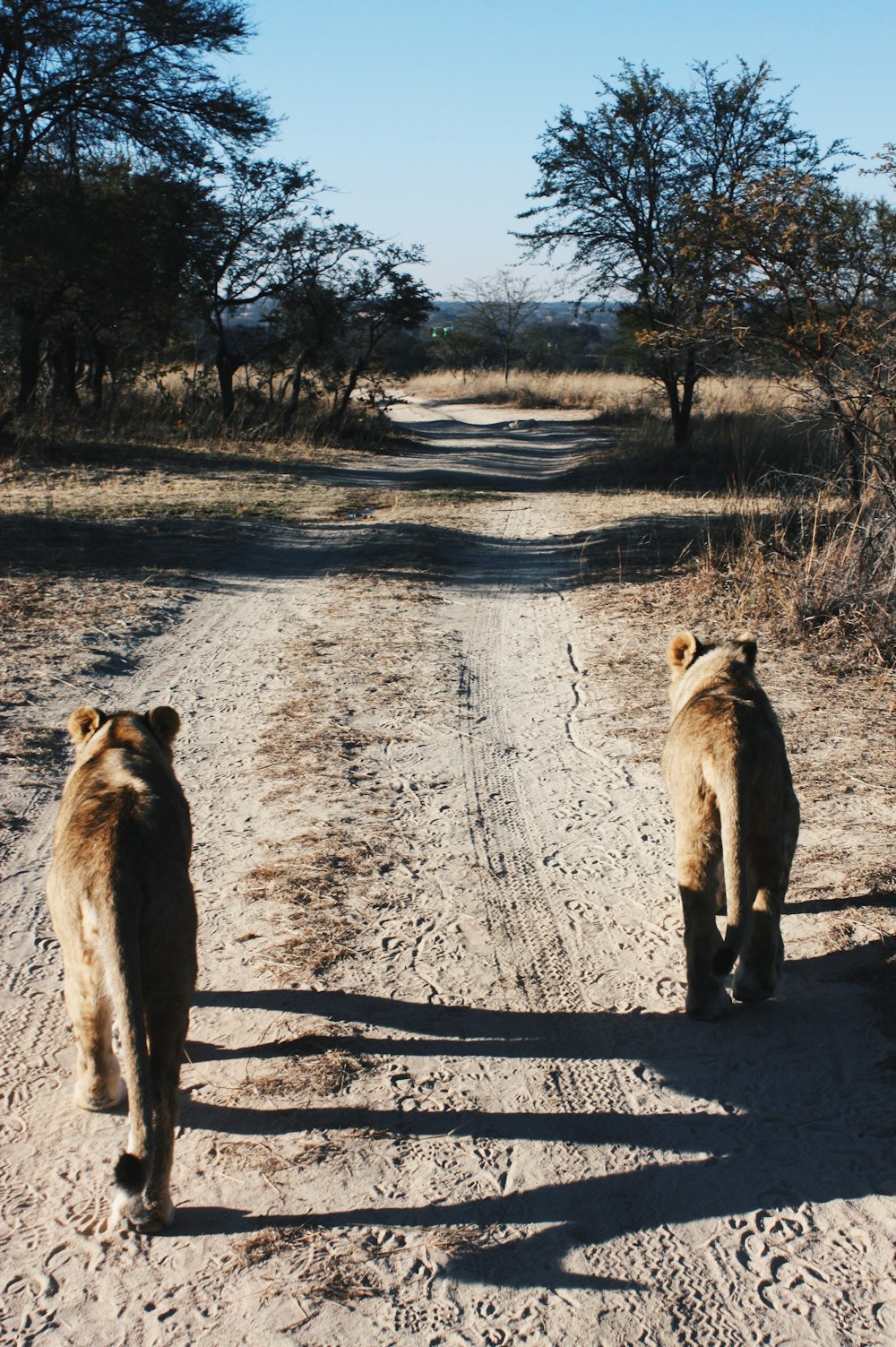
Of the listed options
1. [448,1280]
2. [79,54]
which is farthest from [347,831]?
[79,54]

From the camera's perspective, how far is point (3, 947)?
14.0ft

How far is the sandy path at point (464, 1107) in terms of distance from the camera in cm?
268

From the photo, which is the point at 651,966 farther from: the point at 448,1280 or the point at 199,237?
the point at 199,237

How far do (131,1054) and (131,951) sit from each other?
0.26 meters

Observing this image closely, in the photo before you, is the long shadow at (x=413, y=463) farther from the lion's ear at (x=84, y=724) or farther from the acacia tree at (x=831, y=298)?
the lion's ear at (x=84, y=724)

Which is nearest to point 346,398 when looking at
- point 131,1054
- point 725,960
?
point 725,960

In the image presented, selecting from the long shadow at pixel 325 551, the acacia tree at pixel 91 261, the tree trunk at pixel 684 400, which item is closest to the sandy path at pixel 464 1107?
the long shadow at pixel 325 551

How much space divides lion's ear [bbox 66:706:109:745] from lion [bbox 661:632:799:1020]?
201cm

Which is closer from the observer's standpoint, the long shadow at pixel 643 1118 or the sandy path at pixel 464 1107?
the sandy path at pixel 464 1107

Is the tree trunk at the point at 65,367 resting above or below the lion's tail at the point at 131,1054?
above

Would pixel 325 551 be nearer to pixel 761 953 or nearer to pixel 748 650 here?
pixel 748 650

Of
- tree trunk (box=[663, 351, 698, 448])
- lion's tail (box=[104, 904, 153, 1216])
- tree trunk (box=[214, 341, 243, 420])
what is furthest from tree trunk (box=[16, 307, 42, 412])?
lion's tail (box=[104, 904, 153, 1216])

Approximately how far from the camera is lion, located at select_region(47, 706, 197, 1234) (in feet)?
9.06

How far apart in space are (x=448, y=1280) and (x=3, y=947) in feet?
7.60
